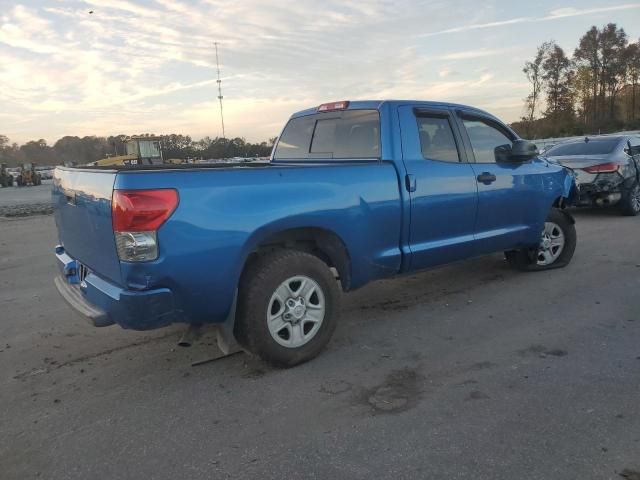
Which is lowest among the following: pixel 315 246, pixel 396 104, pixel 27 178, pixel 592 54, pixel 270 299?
pixel 270 299

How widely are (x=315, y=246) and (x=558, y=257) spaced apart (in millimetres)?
3668

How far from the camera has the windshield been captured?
33.8 feet

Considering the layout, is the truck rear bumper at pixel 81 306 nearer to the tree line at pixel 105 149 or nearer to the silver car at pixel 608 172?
the tree line at pixel 105 149

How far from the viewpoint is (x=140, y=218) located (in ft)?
9.91

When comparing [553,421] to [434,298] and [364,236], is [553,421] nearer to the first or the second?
[364,236]

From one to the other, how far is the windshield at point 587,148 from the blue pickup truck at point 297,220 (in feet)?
18.7

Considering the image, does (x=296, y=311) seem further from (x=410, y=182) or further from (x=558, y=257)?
(x=558, y=257)

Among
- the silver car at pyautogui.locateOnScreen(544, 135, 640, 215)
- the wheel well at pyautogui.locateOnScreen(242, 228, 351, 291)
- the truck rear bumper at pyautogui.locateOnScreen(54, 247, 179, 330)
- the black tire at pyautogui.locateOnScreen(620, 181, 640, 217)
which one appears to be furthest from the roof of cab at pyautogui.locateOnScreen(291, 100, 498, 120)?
the black tire at pyautogui.locateOnScreen(620, 181, 640, 217)

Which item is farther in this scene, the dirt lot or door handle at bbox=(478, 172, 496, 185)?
door handle at bbox=(478, 172, 496, 185)

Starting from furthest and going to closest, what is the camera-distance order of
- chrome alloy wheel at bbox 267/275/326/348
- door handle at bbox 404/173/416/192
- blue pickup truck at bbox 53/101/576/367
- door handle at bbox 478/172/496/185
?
door handle at bbox 478/172/496/185 < door handle at bbox 404/173/416/192 < chrome alloy wheel at bbox 267/275/326/348 < blue pickup truck at bbox 53/101/576/367

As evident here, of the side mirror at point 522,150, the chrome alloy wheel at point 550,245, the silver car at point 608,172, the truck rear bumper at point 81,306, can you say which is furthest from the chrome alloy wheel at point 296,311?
the silver car at point 608,172

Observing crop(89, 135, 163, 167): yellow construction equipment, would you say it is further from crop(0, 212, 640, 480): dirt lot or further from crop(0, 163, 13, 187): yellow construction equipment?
crop(0, 212, 640, 480): dirt lot

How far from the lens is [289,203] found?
3588 millimetres

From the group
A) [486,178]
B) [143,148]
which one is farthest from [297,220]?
[143,148]
